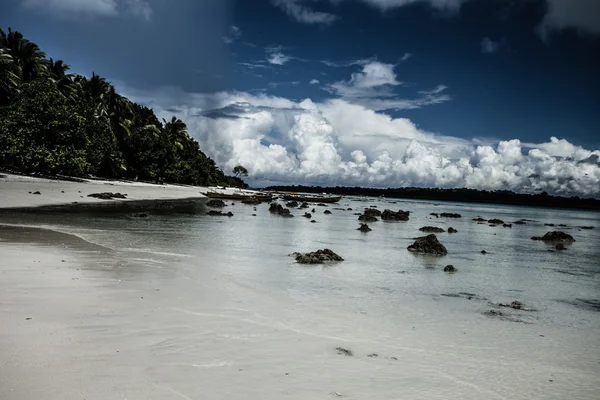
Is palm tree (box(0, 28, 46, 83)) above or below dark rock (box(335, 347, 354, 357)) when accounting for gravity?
above

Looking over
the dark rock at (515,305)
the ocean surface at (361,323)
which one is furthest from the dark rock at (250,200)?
the dark rock at (515,305)

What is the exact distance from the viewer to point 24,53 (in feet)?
168

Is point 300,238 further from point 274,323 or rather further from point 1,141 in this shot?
point 1,141

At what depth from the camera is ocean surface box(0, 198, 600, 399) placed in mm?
5266

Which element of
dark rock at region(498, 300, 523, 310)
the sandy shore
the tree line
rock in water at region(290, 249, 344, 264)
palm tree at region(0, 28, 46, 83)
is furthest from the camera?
palm tree at region(0, 28, 46, 83)

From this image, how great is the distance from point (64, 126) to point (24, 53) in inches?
604

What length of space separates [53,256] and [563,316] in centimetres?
1312

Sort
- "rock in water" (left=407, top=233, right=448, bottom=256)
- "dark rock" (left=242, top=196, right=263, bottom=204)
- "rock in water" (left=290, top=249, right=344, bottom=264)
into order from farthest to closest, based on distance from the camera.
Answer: "dark rock" (left=242, top=196, right=263, bottom=204), "rock in water" (left=407, top=233, right=448, bottom=256), "rock in water" (left=290, top=249, right=344, bottom=264)

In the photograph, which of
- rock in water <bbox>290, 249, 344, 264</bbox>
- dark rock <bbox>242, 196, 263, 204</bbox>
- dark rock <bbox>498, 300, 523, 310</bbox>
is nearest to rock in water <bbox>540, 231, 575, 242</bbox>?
rock in water <bbox>290, 249, 344, 264</bbox>

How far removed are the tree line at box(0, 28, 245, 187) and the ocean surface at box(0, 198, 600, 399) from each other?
97.6 feet

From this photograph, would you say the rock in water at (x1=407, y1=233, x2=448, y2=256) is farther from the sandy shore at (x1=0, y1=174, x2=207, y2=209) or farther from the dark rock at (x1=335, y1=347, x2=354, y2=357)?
the sandy shore at (x1=0, y1=174, x2=207, y2=209)

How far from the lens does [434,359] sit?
6289 millimetres

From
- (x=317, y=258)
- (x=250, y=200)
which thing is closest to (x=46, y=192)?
(x=317, y=258)

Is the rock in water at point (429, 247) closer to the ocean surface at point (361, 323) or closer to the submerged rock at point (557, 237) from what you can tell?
the ocean surface at point (361, 323)
